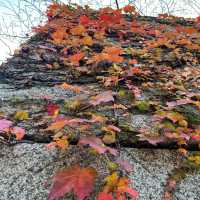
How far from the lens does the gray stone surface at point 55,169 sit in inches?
51.4

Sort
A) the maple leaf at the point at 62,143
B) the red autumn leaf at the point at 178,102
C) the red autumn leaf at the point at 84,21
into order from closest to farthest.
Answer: the maple leaf at the point at 62,143 → the red autumn leaf at the point at 178,102 → the red autumn leaf at the point at 84,21

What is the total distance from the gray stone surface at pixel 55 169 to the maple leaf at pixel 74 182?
0.26ft

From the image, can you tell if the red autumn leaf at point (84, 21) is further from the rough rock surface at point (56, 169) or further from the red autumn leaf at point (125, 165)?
the red autumn leaf at point (125, 165)

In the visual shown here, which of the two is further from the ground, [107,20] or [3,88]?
[107,20]

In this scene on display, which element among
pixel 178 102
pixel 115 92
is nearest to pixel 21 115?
pixel 115 92

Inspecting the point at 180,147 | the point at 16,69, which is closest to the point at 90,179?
the point at 180,147

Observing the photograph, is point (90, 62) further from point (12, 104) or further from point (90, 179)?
point (90, 179)

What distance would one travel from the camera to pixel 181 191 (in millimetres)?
1336

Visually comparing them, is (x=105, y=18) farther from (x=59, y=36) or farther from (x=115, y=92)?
(x=115, y=92)

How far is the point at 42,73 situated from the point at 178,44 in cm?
146

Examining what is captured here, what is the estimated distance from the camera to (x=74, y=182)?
124cm

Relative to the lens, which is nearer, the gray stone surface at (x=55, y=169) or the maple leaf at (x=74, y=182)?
the maple leaf at (x=74, y=182)

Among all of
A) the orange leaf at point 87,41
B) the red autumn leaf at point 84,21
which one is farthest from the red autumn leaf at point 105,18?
the orange leaf at point 87,41

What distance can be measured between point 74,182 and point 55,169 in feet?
0.60
